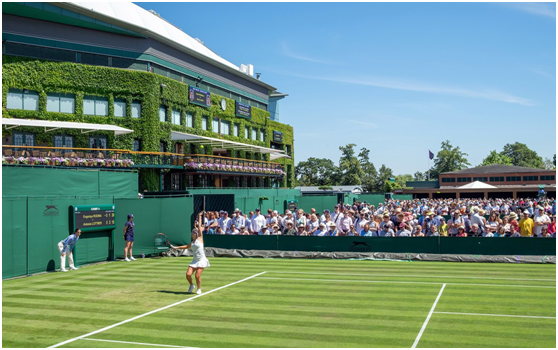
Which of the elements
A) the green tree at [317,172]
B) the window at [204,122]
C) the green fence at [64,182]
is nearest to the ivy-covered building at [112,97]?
the window at [204,122]

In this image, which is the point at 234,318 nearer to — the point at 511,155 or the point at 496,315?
the point at 496,315

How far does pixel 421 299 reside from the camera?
43.3ft

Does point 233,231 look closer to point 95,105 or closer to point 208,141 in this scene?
point 95,105

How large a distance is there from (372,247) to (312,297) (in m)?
8.34

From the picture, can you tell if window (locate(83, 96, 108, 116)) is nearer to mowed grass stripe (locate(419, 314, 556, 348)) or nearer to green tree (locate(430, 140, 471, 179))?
mowed grass stripe (locate(419, 314, 556, 348))

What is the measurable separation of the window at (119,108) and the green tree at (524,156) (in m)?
145

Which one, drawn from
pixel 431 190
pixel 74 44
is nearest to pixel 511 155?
pixel 431 190

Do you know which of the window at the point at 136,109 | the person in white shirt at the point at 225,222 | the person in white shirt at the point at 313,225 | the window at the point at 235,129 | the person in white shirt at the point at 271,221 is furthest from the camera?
the window at the point at 235,129

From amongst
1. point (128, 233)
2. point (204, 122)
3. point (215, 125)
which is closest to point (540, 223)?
point (128, 233)

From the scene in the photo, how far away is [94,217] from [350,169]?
81536mm

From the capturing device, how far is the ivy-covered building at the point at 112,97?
124ft

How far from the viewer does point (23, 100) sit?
1522 inches

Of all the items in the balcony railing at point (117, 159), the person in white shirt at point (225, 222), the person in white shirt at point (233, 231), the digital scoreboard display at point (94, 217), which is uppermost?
the balcony railing at point (117, 159)

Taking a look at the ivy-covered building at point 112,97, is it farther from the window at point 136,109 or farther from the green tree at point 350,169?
the green tree at point 350,169
